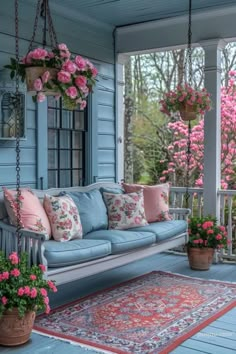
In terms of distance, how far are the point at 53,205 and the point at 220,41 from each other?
8.93 ft

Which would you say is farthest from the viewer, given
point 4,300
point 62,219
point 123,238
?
point 123,238

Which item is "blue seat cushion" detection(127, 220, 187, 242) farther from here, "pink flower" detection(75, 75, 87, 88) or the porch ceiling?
the porch ceiling

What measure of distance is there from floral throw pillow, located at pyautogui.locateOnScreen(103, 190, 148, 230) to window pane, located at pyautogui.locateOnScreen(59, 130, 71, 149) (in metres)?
0.77

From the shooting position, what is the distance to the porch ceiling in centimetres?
488

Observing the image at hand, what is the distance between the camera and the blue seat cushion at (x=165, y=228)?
4.63 meters

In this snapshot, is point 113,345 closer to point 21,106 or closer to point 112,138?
point 21,106

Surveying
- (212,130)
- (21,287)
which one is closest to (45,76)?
(21,287)

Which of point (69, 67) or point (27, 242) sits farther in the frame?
point (27, 242)

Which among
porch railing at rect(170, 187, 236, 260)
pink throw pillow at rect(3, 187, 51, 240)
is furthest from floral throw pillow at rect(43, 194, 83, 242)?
porch railing at rect(170, 187, 236, 260)

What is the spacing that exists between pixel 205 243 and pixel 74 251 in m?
1.90

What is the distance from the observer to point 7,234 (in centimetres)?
375

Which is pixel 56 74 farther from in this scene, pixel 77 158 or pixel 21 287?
pixel 77 158

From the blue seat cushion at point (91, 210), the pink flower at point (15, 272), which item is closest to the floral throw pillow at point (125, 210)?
the blue seat cushion at point (91, 210)

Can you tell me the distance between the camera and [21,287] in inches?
116
